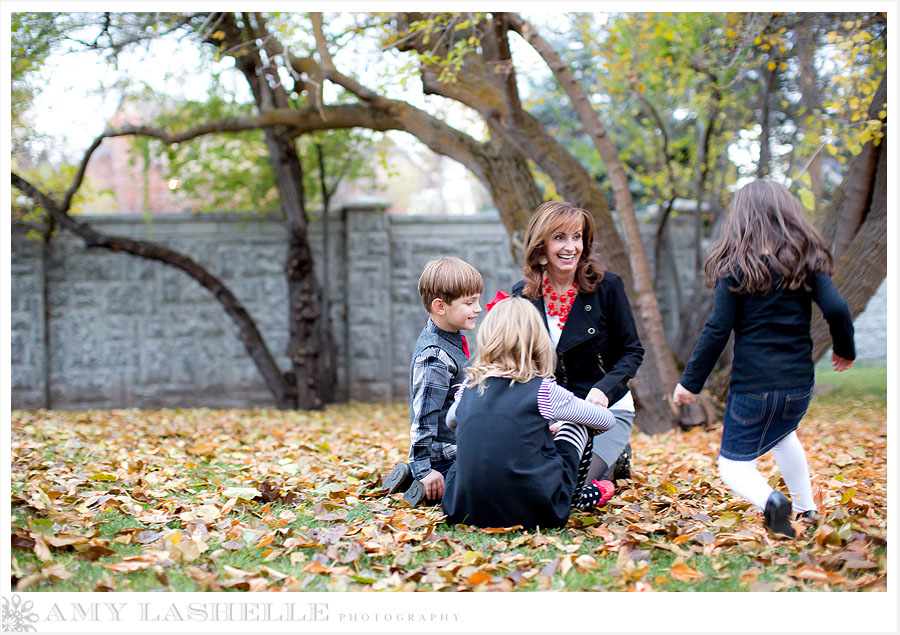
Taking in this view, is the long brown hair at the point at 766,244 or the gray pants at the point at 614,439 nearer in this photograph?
the long brown hair at the point at 766,244

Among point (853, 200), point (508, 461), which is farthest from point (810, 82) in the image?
point (508, 461)

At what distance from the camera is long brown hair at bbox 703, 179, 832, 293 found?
8.43ft

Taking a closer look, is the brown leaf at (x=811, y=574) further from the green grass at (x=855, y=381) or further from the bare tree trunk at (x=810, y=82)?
the green grass at (x=855, y=381)

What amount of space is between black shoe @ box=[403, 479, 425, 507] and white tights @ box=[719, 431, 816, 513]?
1.20 metres

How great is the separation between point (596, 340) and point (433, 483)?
909 mm

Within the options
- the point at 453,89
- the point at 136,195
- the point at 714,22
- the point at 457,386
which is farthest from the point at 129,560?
the point at 136,195

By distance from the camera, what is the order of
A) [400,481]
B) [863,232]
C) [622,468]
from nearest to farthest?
[400,481] → [622,468] → [863,232]

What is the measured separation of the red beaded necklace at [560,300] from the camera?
3250 mm

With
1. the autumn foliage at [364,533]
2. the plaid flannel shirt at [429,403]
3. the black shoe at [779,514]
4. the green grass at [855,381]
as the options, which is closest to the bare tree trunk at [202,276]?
the autumn foliage at [364,533]

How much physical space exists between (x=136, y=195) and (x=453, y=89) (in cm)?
1872

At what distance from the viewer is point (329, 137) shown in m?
8.96

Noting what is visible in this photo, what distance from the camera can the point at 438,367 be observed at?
Result: 311cm

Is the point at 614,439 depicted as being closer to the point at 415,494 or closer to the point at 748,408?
the point at 748,408

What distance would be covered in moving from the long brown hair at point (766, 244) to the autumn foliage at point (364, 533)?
34.9 inches
